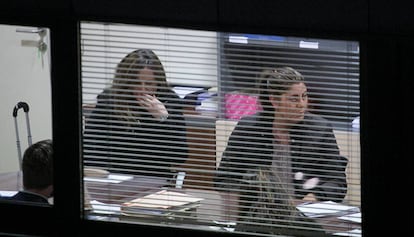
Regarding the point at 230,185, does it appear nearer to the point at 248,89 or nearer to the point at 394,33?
the point at 248,89

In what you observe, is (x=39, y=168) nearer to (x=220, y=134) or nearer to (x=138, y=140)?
(x=138, y=140)

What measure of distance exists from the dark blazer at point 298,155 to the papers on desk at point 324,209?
0.07 feet

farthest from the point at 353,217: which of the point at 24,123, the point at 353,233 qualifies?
the point at 24,123

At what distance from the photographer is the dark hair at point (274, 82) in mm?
2908

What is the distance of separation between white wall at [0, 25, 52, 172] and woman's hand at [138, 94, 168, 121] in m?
0.34

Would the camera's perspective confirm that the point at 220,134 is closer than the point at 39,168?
Yes

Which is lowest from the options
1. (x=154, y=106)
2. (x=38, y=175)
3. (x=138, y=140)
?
(x=38, y=175)

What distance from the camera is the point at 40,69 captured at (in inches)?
150

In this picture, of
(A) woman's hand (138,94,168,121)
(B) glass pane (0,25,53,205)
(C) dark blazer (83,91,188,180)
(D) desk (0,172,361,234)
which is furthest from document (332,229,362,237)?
(B) glass pane (0,25,53,205)

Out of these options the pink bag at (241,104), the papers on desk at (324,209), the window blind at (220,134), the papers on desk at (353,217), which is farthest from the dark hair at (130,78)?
the papers on desk at (353,217)

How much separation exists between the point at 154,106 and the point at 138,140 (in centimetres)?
12

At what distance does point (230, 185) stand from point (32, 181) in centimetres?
73

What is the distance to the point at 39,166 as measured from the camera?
320cm

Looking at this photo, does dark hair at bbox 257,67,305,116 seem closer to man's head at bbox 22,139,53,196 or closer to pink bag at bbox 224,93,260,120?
pink bag at bbox 224,93,260,120
